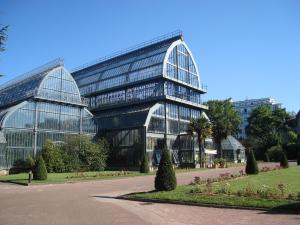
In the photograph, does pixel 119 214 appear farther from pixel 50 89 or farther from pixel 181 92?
pixel 181 92

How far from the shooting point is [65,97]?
5812cm

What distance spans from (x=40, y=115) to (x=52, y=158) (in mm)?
8138

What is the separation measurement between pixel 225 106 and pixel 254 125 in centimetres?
1302

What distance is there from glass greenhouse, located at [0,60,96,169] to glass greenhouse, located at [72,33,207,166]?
6.81 meters

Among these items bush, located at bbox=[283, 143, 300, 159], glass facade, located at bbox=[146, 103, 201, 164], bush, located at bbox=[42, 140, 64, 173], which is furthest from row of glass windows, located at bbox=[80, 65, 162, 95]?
bush, located at bbox=[283, 143, 300, 159]

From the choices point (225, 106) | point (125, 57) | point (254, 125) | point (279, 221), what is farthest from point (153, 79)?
point (279, 221)

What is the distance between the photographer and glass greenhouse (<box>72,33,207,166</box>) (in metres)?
57.6

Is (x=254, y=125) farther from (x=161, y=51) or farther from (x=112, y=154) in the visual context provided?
(x=112, y=154)

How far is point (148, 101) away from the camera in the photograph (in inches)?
2447

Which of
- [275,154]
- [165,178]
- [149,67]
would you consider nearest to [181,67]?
[149,67]

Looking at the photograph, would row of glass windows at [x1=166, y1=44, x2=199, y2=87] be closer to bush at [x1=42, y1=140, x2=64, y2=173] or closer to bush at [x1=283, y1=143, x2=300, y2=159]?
bush at [x1=42, y1=140, x2=64, y2=173]

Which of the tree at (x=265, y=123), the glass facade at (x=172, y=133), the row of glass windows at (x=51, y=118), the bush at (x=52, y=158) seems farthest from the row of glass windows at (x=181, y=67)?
the tree at (x=265, y=123)

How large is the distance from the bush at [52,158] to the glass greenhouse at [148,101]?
11.8 m

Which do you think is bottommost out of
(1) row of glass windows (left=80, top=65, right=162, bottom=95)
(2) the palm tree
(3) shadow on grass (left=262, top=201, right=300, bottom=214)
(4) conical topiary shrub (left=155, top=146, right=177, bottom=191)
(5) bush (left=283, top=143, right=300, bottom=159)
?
(3) shadow on grass (left=262, top=201, right=300, bottom=214)
